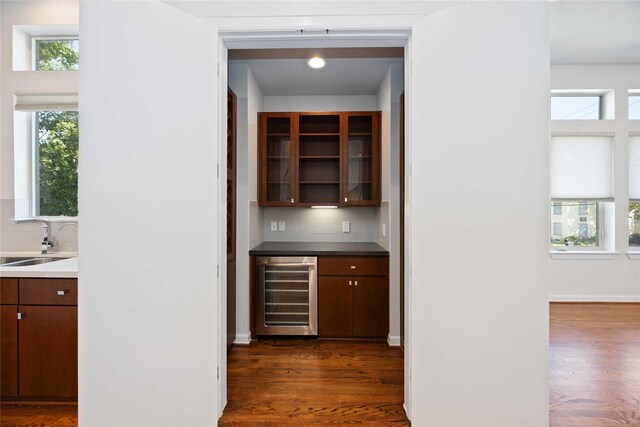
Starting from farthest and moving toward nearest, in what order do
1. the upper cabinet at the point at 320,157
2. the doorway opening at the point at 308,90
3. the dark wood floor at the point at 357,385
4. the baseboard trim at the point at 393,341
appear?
the upper cabinet at the point at 320,157 < the baseboard trim at the point at 393,341 < the doorway opening at the point at 308,90 < the dark wood floor at the point at 357,385

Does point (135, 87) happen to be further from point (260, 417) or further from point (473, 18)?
point (260, 417)

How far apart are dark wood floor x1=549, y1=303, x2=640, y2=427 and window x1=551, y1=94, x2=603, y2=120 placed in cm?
266

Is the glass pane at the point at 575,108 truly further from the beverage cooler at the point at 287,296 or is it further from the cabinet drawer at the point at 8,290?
the cabinet drawer at the point at 8,290

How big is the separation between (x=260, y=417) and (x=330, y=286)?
153cm

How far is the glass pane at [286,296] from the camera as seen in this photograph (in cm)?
367

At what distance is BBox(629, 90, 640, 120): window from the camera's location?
5.13 metres

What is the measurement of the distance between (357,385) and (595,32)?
4461 millimetres

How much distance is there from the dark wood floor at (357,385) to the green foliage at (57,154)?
5.61ft

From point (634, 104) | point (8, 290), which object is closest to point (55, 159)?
point (8, 290)

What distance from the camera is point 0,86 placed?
10.0ft

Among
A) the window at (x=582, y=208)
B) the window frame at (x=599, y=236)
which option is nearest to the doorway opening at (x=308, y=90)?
the window frame at (x=599, y=236)

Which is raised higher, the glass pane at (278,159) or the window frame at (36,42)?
the window frame at (36,42)

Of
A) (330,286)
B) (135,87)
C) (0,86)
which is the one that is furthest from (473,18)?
(0,86)

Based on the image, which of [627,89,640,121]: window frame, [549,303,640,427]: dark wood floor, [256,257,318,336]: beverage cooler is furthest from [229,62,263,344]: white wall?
[627,89,640,121]: window frame
